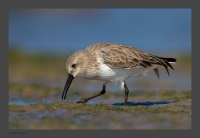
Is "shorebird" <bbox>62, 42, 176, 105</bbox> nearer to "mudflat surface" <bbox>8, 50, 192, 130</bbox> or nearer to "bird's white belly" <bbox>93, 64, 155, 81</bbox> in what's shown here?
"bird's white belly" <bbox>93, 64, 155, 81</bbox>

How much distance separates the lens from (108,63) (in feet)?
40.0

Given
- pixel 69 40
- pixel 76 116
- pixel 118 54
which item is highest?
pixel 69 40

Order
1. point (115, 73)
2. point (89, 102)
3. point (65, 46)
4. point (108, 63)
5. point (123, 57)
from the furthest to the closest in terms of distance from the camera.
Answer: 1. point (65, 46)
2. point (89, 102)
3. point (123, 57)
4. point (115, 73)
5. point (108, 63)

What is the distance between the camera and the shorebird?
12.2m

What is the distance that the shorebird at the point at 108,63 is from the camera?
481 inches

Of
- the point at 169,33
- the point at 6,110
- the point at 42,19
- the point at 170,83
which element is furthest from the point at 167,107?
the point at 42,19

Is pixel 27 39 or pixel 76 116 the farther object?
pixel 27 39

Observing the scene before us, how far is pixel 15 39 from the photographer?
3019cm

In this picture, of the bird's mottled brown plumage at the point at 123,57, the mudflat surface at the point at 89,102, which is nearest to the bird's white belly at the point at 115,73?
the bird's mottled brown plumage at the point at 123,57

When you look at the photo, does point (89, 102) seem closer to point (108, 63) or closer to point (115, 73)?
point (115, 73)

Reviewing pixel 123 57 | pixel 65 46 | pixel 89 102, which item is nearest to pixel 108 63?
pixel 123 57

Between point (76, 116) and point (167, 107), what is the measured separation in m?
2.88

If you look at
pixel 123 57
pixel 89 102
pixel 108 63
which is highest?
pixel 123 57

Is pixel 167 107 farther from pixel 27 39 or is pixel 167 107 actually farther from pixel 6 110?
pixel 27 39
